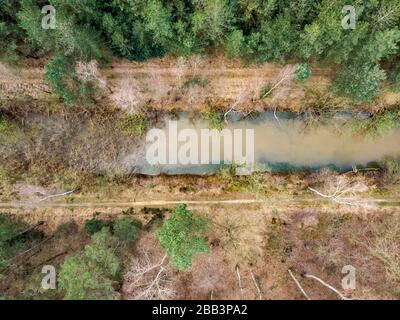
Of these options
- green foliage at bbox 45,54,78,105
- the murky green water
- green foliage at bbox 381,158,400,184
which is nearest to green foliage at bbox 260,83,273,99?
the murky green water

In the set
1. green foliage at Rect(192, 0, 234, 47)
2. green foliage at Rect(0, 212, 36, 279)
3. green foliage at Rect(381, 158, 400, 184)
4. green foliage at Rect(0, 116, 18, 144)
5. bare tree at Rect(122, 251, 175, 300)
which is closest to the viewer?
green foliage at Rect(192, 0, 234, 47)

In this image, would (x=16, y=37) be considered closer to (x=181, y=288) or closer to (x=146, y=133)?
(x=146, y=133)

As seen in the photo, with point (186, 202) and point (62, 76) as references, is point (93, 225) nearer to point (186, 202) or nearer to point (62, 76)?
point (186, 202)

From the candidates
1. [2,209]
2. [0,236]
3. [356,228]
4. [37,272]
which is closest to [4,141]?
[2,209]

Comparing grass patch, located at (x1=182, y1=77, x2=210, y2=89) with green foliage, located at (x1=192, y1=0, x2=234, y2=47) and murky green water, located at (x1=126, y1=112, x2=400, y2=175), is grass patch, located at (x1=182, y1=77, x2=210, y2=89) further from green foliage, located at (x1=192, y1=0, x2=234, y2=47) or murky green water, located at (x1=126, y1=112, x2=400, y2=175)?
green foliage, located at (x1=192, y1=0, x2=234, y2=47)

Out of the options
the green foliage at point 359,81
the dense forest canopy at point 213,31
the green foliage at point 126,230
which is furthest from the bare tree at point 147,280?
the green foliage at point 359,81
